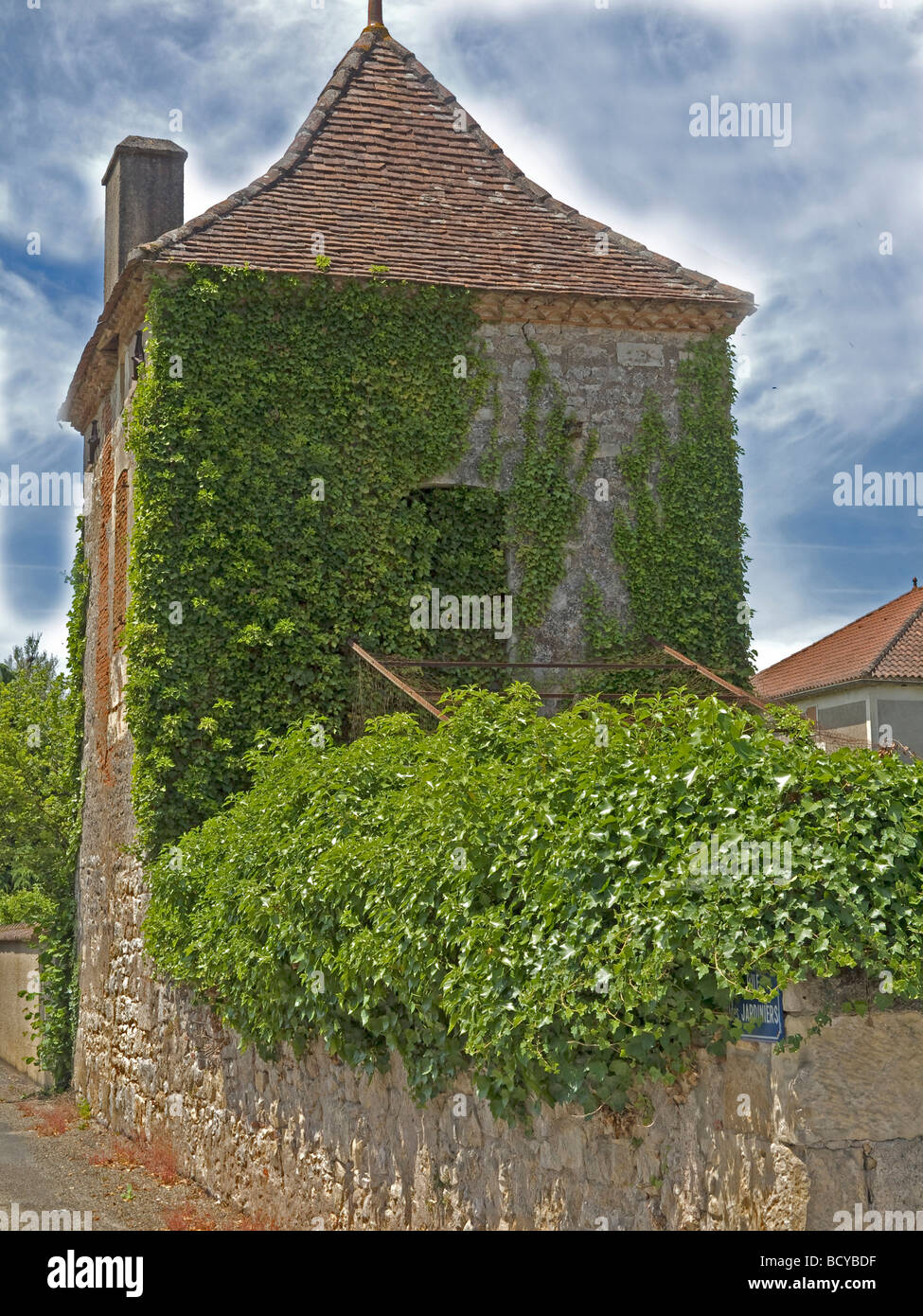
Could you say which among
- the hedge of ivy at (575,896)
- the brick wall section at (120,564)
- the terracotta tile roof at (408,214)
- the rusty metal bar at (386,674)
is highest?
the terracotta tile roof at (408,214)

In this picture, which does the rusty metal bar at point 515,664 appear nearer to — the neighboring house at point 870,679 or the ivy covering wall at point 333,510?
the ivy covering wall at point 333,510

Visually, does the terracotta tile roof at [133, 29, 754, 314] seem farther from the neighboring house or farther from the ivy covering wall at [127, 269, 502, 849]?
the neighboring house

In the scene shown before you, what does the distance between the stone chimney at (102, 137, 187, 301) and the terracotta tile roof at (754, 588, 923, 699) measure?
15032 mm

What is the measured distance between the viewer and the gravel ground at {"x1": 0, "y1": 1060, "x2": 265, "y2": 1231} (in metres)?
8.84

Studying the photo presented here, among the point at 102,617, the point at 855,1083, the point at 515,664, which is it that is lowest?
the point at 855,1083

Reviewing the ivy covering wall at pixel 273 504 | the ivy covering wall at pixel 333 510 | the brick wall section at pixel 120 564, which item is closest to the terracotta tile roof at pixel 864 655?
the ivy covering wall at pixel 333 510

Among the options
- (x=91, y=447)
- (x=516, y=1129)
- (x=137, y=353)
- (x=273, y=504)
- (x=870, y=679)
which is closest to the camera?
(x=516, y=1129)

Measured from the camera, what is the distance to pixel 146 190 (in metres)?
15.5

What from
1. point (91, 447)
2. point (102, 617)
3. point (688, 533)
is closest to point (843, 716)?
point (688, 533)

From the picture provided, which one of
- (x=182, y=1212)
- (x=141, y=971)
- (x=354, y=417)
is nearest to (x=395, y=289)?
(x=354, y=417)

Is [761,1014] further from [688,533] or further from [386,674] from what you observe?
[688,533]

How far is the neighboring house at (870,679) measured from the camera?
26.7 meters

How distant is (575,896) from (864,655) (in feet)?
80.6

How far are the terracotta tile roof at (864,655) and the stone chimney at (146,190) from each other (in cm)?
1503
